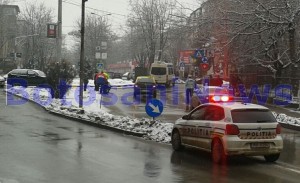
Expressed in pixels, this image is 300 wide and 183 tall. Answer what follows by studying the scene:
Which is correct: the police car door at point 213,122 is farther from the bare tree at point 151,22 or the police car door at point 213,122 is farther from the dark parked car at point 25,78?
the bare tree at point 151,22

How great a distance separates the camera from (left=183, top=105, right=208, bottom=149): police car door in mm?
11352

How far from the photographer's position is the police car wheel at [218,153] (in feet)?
34.7

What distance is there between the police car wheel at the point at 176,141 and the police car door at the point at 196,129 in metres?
0.33

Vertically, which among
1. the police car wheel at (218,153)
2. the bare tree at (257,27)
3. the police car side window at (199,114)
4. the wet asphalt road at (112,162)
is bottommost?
the wet asphalt road at (112,162)

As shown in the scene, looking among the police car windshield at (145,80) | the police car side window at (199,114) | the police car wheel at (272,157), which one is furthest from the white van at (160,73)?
the police car wheel at (272,157)

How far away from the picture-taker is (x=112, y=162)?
10.2 meters

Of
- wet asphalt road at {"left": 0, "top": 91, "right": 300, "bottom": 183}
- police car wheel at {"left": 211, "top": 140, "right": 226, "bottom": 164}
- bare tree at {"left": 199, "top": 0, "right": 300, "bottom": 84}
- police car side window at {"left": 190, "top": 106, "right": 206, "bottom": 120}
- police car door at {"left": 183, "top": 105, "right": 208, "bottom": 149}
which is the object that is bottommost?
wet asphalt road at {"left": 0, "top": 91, "right": 300, "bottom": 183}

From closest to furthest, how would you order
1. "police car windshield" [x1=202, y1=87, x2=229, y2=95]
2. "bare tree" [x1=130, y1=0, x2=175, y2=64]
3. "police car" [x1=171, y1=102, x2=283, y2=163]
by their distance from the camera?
"police car" [x1=171, y1=102, x2=283, y2=163] < "police car windshield" [x1=202, y1=87, x2=229, y2=95] < "bare tree" [x1=130, y1=0, x2=175, y2=64]

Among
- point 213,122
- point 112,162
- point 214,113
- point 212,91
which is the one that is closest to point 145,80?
point 212,91

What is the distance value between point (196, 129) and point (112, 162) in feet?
8.21

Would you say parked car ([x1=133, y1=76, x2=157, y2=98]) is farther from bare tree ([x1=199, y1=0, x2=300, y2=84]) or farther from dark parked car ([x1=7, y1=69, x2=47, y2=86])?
dark parked car ([x1=7, y1=69, x2=47, y2=86])

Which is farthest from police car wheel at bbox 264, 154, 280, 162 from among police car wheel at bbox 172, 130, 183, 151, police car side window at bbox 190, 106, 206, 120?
police car wheel at bbox 172, 130, 183, 151

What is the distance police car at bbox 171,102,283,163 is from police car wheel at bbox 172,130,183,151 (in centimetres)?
93

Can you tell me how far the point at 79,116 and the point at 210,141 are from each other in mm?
9481
